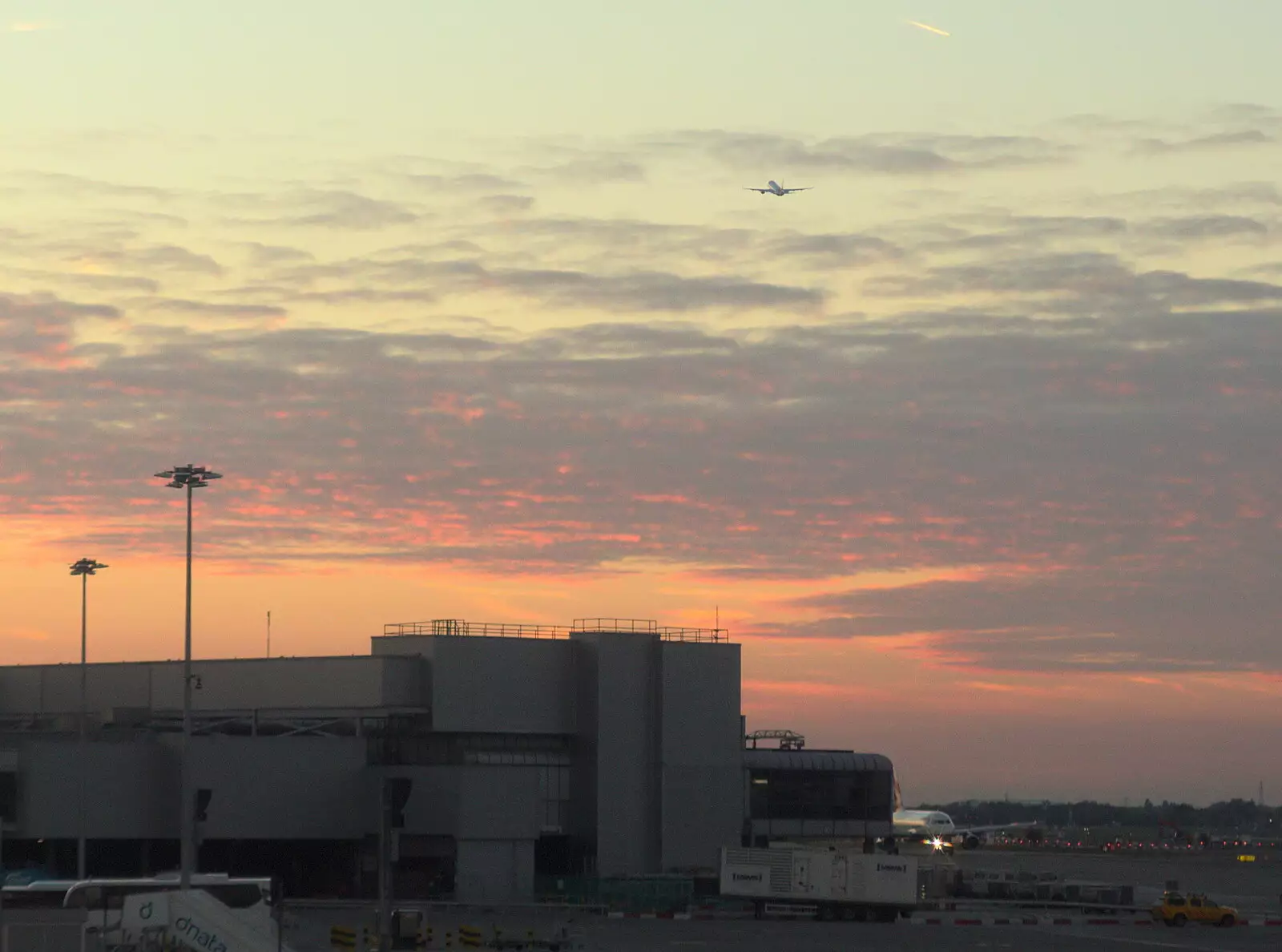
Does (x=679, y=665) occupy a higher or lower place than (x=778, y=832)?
higher

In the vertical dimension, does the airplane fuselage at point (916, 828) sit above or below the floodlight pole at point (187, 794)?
below

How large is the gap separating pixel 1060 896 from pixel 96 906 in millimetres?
56121

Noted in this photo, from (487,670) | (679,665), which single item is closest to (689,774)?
(679,665)

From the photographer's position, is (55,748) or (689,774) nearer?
(55,748)

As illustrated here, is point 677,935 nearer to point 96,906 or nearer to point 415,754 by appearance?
point 96,906

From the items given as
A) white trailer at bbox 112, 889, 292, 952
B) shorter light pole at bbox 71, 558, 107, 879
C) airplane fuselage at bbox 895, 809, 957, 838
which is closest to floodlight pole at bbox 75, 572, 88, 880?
shorter light pole at bbox 71, 558, 107, 879

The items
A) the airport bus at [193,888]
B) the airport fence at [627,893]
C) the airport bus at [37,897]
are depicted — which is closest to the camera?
the airport bus at [193,888]

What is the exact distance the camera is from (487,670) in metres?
116

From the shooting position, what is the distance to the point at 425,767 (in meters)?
111

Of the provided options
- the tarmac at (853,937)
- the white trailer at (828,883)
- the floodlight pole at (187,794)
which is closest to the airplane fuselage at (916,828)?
the white trailer at (828,883)

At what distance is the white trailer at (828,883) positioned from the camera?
90.2m

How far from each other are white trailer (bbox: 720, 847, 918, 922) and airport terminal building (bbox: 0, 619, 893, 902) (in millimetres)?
21340

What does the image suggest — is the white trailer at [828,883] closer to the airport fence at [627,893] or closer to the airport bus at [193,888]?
the airport fence at [627,893]

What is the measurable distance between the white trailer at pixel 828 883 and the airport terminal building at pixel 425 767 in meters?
21.3
